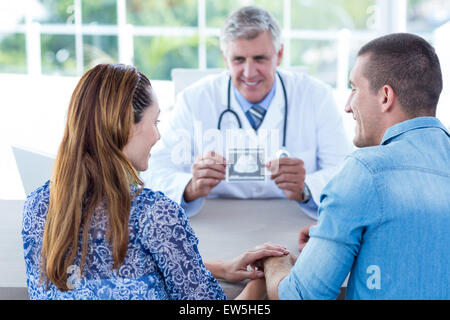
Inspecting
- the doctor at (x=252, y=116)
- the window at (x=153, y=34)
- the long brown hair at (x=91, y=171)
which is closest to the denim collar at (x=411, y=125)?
the long brown hair at (x=91, y=171)

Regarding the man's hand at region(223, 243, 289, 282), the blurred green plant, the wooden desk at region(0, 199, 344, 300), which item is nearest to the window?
the blurred green plant

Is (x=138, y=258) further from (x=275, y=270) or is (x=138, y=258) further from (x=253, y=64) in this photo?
(x=253, y=64)

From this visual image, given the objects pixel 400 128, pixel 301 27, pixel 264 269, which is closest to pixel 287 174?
pixel 264 269

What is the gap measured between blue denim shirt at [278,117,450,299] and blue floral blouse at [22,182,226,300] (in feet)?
0.75

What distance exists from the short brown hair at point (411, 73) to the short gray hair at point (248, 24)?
0.91m

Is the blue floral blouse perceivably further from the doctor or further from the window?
the window

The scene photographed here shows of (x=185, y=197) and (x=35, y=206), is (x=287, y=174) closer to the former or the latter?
(x=185, y=197)

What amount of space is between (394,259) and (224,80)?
134cm

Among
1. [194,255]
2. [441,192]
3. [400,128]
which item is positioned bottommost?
[194,255]

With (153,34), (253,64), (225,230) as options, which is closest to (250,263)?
(225,230)

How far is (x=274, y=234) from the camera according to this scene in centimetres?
143

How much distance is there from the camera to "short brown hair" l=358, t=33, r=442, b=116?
103 cm

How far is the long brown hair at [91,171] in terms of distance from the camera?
93 cm

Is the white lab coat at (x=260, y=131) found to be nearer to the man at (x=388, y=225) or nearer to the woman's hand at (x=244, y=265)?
the woman's hand at (x=244, y=265)
